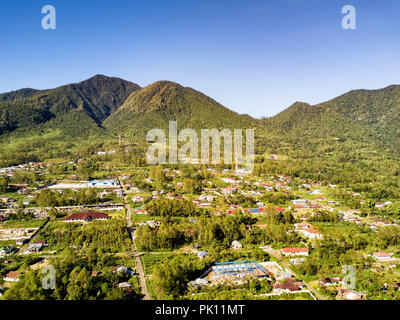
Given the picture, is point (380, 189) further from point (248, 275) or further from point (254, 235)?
point (248, 275)

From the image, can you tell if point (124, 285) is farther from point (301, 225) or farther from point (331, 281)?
point (301, 225)

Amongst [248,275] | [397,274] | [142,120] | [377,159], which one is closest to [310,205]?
[397,274]

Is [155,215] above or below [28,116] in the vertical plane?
below

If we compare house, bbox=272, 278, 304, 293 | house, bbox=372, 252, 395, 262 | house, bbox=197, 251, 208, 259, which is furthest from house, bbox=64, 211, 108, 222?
house, bbox=372, 252, 395, 262

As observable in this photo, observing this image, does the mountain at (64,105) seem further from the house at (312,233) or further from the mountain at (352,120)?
the house at (312,233)

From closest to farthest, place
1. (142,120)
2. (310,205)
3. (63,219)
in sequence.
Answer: (63,219) → (310,205) → (142,120)

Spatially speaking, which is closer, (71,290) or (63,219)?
(71,290)

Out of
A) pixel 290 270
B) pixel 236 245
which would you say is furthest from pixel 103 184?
pixel 290 270
